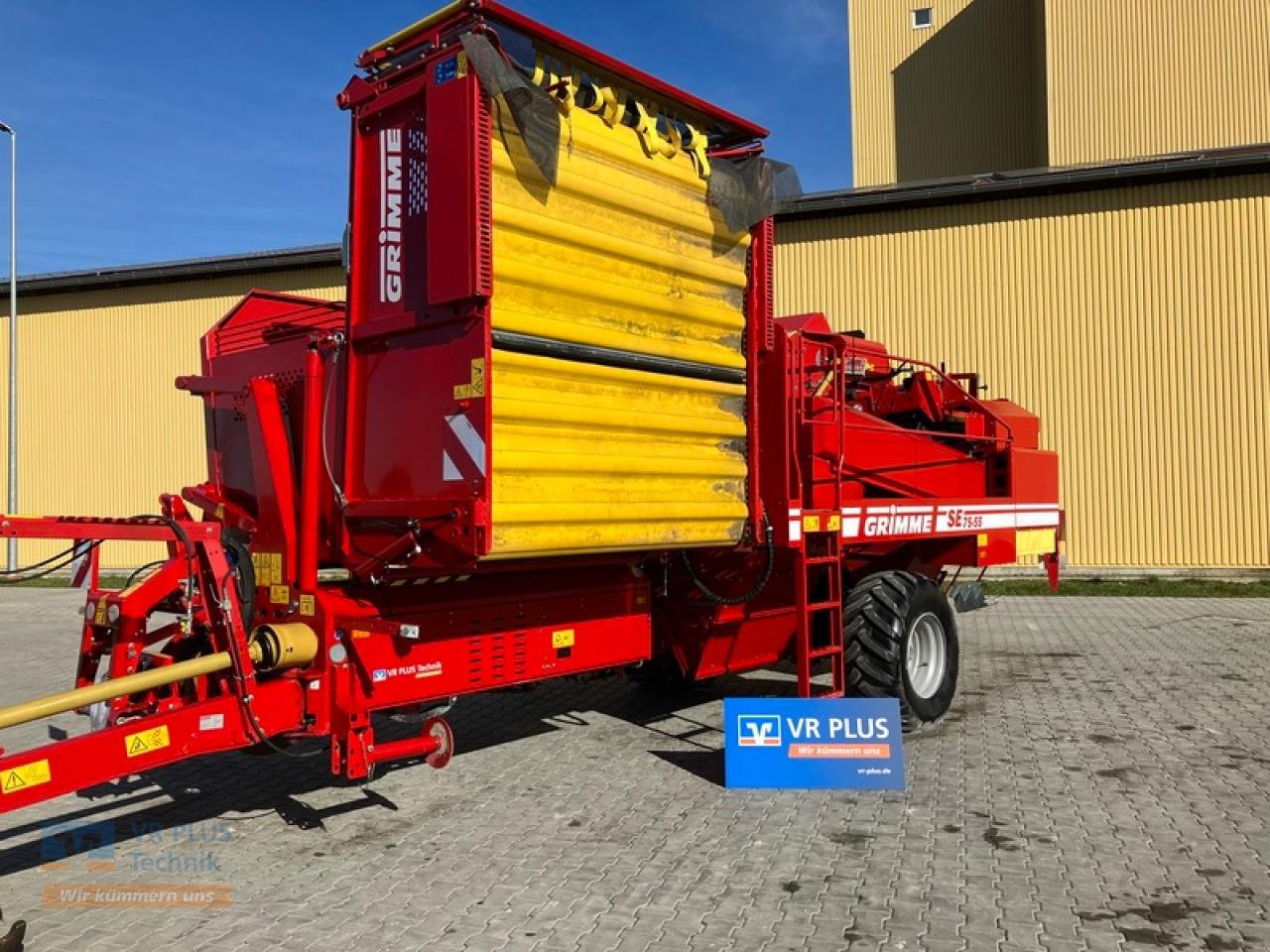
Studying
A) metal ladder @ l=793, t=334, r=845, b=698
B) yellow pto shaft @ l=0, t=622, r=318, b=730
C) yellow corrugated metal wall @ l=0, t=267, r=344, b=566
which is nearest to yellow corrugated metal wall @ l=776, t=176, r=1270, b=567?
metal ladder @ l=793, t=334, r=845, b=698

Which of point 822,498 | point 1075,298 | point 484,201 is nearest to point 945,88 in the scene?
point 1075,298

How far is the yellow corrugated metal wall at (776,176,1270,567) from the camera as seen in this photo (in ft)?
50.4

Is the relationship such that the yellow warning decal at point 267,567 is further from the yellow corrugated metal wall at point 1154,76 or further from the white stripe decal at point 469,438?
the yellow corrugated metal wall at point 1154,76

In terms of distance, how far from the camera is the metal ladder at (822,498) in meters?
6.03

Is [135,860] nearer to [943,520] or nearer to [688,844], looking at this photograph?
[688,844]

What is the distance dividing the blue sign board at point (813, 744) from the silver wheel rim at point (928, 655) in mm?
1600

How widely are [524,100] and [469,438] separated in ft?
4.90

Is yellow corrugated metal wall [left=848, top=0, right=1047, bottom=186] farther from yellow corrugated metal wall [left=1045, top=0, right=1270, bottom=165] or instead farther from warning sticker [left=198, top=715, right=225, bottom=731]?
warning sticker [left=198, top=715, right=225, bottom=731]

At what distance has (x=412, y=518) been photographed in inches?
178

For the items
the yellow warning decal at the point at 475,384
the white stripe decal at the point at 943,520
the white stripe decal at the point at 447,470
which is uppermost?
the yellow warning decal at the point at 475,384

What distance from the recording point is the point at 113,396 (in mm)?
21328

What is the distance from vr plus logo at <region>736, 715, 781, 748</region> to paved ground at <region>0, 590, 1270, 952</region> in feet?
0.91

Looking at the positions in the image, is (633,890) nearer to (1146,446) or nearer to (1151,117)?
(1146,446)

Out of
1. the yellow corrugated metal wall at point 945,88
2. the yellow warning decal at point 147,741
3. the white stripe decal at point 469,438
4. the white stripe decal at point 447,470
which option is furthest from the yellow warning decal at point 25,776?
the yellow corrugated metal wall at point 945,88
